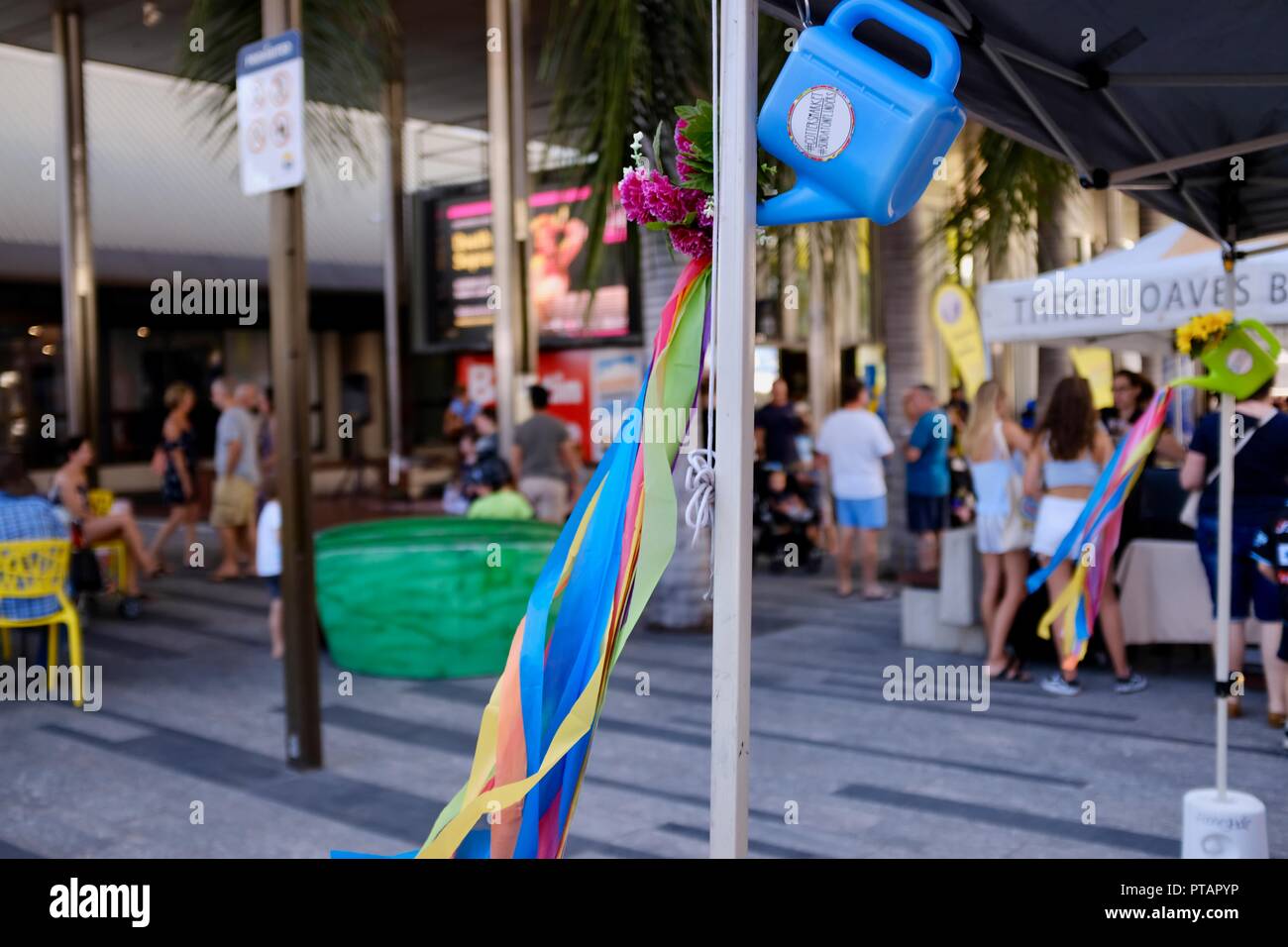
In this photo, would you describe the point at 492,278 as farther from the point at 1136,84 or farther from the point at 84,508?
the point at 1136,84

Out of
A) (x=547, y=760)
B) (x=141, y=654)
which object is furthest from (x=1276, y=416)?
(x=141, y=654)

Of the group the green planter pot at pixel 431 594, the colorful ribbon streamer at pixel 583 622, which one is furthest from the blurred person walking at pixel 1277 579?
the colorful ribbon streamer at pixel 583 622

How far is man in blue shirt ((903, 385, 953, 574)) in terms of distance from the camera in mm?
11102

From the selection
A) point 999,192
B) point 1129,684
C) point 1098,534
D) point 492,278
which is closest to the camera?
point 1098,534

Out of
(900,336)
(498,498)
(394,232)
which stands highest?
(394,232)

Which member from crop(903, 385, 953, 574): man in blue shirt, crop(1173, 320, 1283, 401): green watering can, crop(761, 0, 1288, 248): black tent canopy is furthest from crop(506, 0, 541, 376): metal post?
crop(1173, 320, 1283, 401): green watering can

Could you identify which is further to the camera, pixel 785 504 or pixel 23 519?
pixel 785 504

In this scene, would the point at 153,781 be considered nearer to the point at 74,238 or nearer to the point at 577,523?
the point at 577,523

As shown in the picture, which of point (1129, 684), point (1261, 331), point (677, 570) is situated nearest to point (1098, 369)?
point (677, 570)

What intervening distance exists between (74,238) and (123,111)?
3.63 metres

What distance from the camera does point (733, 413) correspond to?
2.34 meters

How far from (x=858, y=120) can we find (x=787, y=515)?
11116mm

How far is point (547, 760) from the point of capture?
2520mm

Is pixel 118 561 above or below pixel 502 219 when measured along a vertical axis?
below
